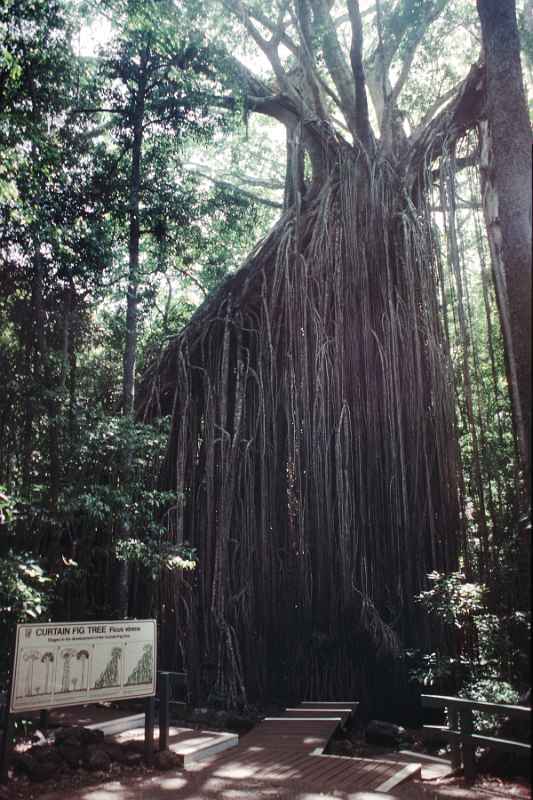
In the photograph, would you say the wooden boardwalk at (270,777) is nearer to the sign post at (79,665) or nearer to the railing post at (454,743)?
the railing post at (454,743)

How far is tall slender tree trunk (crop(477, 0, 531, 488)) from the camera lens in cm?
301

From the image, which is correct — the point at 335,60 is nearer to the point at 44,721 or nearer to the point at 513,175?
the point at 513,175

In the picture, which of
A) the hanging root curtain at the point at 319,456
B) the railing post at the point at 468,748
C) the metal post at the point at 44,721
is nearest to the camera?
the railing post at the point at 468,748

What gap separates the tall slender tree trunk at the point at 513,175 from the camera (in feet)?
9.86

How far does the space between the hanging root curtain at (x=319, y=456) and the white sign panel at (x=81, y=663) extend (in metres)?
2.79

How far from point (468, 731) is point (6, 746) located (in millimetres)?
2865

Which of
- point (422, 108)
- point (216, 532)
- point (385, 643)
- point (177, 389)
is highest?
point (422, 108)

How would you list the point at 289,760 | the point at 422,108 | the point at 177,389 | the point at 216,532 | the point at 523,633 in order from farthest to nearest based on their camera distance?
the point at 422,108 → the point at 177,389 → the point at 216,532 → the point at 289,760 → the point at 523,633

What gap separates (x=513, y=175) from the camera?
3.32 meters

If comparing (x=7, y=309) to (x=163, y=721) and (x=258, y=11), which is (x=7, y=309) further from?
(x=258, y=11)

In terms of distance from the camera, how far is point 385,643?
22.8 feet

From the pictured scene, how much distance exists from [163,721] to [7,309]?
4.44 metres

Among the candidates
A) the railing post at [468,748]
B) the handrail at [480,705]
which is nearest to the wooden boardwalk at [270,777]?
the railing post at [468,748]

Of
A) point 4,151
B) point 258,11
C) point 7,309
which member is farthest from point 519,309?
point 258,11
